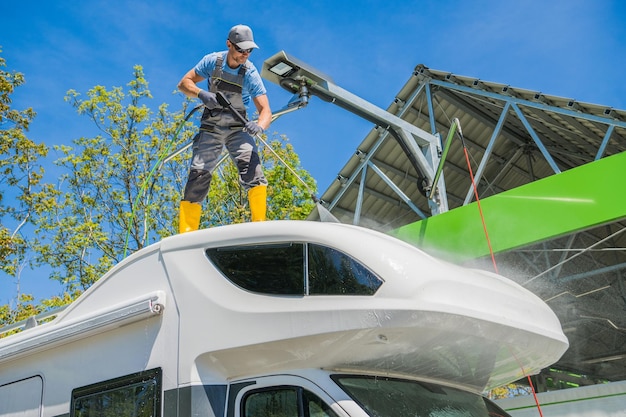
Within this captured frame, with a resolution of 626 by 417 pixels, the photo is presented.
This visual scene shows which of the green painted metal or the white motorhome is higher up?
the green painted metal

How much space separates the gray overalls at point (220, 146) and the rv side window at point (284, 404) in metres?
2.47

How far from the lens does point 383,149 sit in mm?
15703

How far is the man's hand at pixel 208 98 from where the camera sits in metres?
6.11

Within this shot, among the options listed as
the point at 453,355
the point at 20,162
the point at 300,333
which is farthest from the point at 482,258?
the point at 20,162

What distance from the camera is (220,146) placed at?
6.27m

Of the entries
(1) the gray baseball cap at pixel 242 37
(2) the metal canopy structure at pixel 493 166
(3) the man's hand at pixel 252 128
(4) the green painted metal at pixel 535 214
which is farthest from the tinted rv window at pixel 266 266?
(4) the green painted metal at pixel 535 214

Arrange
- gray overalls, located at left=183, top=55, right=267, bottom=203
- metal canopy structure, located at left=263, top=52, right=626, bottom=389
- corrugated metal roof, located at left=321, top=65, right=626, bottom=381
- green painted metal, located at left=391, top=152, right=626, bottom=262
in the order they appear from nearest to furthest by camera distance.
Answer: gray overalls, located at left=183, top=55, right=267, bottom=203 → green painted metal, located at left=391, top=152, right=626, bottom=262 → metal canopy structure, located at left=263, top=52, right=626, bottom=389 → corrugated metal roof, located at left=321, top=65, right=626, bottom=381

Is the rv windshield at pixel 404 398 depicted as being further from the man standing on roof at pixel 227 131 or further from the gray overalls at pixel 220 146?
the gray overalls at pixel 220 146

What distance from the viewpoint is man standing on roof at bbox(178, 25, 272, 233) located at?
6.15 metres

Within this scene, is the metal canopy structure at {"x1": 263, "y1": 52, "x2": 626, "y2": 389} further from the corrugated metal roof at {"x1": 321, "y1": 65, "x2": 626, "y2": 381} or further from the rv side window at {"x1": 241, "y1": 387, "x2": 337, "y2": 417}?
the rv side window at {"x1": 241, "y1": 387, "x2": 337, "y2": 417}

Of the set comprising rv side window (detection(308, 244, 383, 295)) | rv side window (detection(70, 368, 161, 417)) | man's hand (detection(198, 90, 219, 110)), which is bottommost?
rv side window (detection(70, 368, 161, 417))

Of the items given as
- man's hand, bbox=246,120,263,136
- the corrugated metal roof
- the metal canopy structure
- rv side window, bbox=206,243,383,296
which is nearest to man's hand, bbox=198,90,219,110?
man's hand, bbox=246,120,263,136

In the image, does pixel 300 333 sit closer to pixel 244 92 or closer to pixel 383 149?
pixel 244 92

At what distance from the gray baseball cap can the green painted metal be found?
4458 millimetres
